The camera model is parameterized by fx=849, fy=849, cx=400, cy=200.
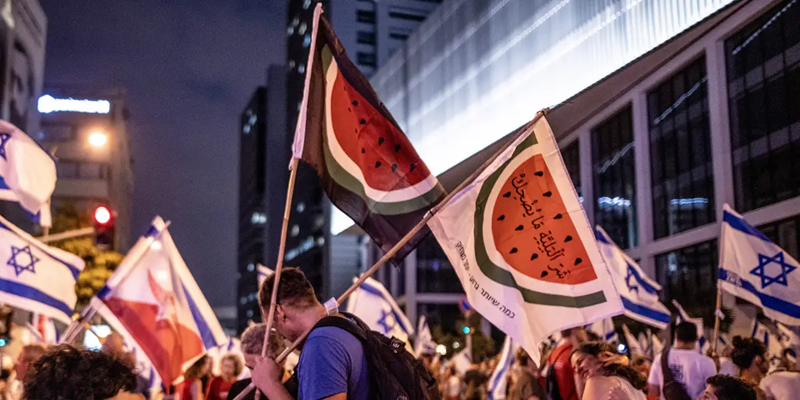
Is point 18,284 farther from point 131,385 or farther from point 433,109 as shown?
point 433,109

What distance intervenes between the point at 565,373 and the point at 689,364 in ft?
3.61

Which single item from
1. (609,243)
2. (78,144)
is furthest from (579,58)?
(78,144)

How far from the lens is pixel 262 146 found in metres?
163

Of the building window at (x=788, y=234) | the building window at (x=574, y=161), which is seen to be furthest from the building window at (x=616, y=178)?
the building window at (x=788, y=234)

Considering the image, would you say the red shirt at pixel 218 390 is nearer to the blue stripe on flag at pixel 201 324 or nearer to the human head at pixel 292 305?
the blue stripe on flag at pixel 201 324

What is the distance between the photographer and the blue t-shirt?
363cm

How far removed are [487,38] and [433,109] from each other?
11083mm

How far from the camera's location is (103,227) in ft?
44.4

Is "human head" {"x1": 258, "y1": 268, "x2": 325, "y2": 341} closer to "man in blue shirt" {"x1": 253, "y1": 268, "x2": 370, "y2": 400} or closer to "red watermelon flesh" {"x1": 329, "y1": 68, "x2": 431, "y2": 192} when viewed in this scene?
"man in blue shirt" {"x1": 253, "y1": 268, "x2": 370, "y2": 400}

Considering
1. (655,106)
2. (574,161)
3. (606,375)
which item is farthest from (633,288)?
(574,161)

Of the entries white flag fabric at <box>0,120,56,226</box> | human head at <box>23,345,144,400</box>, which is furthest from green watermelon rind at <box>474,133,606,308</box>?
white flag fabric at <box>0,120,56,226</box>

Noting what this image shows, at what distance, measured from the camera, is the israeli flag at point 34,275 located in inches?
340

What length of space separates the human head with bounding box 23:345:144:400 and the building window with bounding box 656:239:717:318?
98.7 feet

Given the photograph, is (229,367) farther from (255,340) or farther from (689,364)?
(689,364)
